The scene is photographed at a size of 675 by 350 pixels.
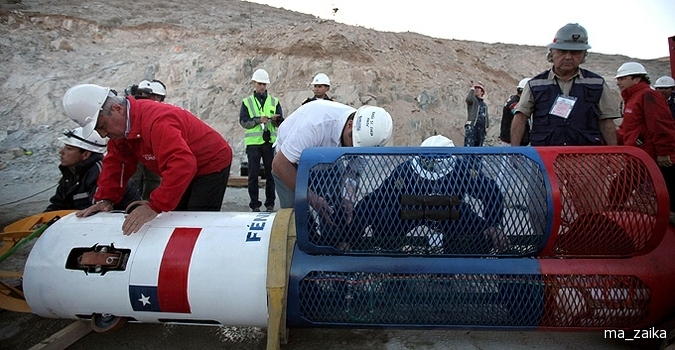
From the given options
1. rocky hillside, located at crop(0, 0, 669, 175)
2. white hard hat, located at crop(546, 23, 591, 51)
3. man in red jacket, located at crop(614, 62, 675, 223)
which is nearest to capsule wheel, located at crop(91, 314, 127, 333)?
white hard hat, located at crop(546, 23, 591, 51)

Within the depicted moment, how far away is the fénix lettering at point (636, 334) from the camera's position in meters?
2.01

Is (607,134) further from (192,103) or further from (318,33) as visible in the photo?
(192,103)

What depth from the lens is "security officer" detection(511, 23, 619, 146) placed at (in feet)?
9.83

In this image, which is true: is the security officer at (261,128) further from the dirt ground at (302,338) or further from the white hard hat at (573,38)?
the white hard hat at (573,38)

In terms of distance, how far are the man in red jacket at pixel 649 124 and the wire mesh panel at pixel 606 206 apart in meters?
1.85

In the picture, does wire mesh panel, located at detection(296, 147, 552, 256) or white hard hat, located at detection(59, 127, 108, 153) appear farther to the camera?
white hard hat, located at detection(59, 127, 108, 153)

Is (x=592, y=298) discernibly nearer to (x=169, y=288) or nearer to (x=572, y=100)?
(x=572, y=100)

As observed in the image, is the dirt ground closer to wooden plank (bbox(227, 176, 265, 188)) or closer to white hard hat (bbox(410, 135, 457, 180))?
white hard hat (bbox(410, 135, 457, 180))

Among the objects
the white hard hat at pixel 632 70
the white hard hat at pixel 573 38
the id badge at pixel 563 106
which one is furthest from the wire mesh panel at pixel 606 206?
the white hard hat at pixel 632 70

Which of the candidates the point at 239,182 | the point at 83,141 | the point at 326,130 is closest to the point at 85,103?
the point at 83,141

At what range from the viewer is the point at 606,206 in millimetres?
1904

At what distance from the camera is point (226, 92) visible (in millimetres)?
9969

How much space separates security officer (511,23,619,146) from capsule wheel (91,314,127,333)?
3.03 m

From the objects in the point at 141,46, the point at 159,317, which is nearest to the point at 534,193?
the point at 159,317
